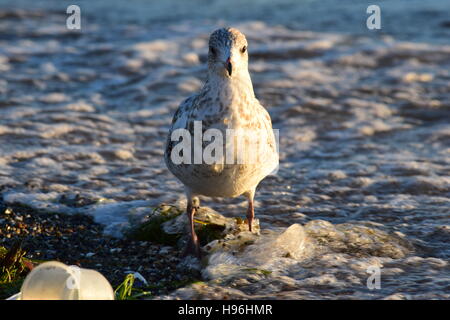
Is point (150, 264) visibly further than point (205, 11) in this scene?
No

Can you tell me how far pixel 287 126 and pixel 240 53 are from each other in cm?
394

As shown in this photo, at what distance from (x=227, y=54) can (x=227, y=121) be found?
0.47 metres

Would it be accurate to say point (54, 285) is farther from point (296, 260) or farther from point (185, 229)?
point (185, 229)

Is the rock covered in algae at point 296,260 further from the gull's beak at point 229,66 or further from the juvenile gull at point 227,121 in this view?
the gull's beak at point 229,66

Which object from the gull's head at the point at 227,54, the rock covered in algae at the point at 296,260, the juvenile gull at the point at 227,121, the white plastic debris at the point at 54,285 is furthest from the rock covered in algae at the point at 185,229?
the white plastic debris at the point at 54,285

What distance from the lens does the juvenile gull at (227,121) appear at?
5031 millimetres

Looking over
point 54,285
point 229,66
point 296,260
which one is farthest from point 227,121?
point 54,285

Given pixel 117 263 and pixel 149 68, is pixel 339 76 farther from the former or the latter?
pixel 117 263

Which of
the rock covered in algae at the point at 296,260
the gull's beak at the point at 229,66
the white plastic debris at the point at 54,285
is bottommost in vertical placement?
the rock covered in algae at the point at 296,260

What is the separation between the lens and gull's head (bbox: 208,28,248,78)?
5.04 metres

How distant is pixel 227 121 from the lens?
5.02m

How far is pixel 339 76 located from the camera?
1082 centimetres

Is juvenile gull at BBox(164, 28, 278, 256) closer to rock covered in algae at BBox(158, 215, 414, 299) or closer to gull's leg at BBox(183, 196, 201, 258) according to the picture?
gull's leg at BBox(183, 196, 201, 258)

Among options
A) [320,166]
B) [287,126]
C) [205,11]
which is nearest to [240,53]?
[320,166]
